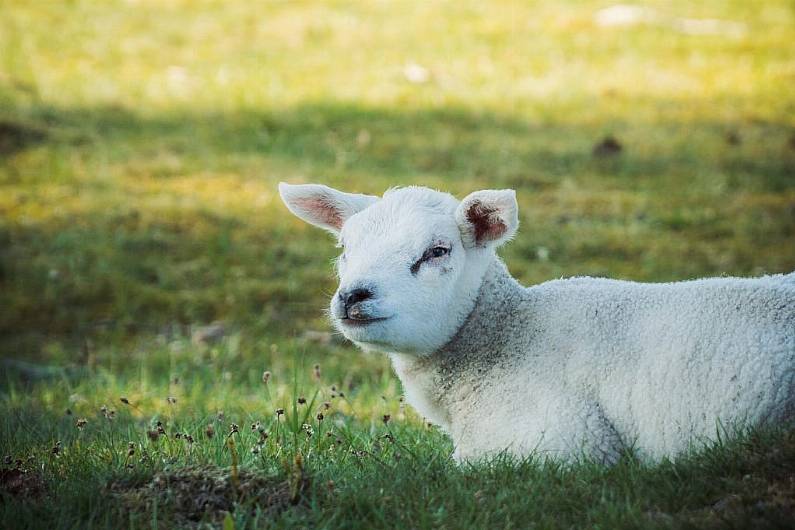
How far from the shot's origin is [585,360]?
4684 mm

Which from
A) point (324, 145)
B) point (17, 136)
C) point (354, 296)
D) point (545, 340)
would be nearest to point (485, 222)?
point (545, 340)

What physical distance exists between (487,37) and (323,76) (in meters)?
3.32

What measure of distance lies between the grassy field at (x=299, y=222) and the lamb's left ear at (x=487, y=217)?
105cm

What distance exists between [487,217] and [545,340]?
0.64m

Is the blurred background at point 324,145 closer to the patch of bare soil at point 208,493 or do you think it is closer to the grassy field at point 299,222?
the grassy field at point 299,222

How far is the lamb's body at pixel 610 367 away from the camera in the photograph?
14.2ft

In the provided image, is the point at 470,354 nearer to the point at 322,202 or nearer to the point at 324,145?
the point at 322,202

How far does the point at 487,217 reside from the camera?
16.3 feet

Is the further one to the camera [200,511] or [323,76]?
[323,76]

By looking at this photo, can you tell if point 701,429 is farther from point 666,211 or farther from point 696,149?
point 696,149

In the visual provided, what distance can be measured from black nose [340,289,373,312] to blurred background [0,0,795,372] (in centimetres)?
462

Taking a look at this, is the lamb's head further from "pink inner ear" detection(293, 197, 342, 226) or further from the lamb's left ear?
"pink inner ear" detection(293, 197, 342, 226)

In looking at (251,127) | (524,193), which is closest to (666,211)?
(524,193)

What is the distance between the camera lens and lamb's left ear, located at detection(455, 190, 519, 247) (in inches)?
191
